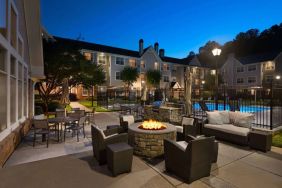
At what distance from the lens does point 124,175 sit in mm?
3926

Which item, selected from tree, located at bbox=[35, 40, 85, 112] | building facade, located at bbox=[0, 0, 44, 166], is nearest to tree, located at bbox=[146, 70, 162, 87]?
tree, located at bbox=[35, 40, 85, 112]

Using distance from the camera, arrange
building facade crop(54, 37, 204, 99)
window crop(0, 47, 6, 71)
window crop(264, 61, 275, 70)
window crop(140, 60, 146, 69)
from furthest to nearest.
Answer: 1. window crop(140, 60, 146, 69)
2. window crop(264, 61, 275, 70)
3. building facade crop(54, 37, 204, 99)
4. window crop(0, 47, 6, 71)

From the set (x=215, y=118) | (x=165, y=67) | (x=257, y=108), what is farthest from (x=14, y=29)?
(x=165, y=67)

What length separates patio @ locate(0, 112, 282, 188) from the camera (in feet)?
11.9

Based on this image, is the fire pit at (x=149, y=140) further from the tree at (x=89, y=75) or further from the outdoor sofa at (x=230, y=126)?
the tree at (x=89, y=75)

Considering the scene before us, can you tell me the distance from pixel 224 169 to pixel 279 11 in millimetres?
107296

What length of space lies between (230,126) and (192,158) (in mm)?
4015

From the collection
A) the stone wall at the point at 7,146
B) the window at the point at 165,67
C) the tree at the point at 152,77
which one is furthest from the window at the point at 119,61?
the stone wall at the point at 7,146

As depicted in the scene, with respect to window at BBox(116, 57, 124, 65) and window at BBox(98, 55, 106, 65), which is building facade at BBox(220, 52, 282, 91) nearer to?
window at BBox(116, 57, 124, 65)

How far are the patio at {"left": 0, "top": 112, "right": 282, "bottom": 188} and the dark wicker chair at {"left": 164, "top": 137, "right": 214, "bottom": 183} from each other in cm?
17

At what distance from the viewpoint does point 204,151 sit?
12.0 ft

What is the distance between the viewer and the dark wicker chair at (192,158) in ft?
11.5

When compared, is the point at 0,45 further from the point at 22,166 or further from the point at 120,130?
the point at 120,130

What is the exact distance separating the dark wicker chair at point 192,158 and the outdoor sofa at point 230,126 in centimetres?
298
